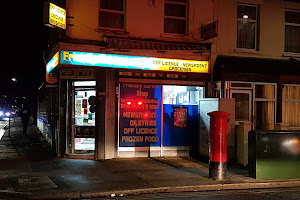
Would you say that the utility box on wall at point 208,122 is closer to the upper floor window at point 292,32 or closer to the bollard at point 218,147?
the bollard at point 218,147

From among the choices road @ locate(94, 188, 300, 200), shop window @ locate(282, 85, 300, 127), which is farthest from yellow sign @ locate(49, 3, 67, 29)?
shop window @ locate(282, 85, 300, 127)

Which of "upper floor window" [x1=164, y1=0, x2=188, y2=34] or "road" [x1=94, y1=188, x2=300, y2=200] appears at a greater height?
"upper floor window" [x1=164, y1=0, x2=188, y2=34]

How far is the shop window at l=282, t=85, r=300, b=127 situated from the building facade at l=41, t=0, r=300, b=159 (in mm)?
43

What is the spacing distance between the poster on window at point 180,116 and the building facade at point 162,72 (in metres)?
0.04

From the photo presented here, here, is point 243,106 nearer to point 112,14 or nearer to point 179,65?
point 179,65

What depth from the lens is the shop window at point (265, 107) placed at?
13.4 metres

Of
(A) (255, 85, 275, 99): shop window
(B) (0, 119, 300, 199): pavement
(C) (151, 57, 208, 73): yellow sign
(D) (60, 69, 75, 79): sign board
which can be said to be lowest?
(B) (0, 119, 300, 199): pavement

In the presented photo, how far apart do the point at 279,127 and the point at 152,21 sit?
603cm

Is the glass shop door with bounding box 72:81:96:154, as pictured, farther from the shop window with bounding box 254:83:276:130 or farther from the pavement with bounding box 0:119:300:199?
the shop window with bounding box 254:83:276:130

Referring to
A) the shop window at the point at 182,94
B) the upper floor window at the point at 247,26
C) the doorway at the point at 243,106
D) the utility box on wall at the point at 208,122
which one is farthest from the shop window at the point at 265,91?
the utility box on wall at the point at 208,122

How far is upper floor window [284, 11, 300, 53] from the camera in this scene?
47.2 feet

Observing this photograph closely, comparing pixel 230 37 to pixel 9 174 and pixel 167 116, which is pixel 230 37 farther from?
pixel 9 174

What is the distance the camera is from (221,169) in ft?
29.1

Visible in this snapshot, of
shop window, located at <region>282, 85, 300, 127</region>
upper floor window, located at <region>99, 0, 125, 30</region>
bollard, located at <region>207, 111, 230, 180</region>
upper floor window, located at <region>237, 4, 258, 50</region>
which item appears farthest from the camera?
shop window, located at <region>282, 85, 300, 127</region>
